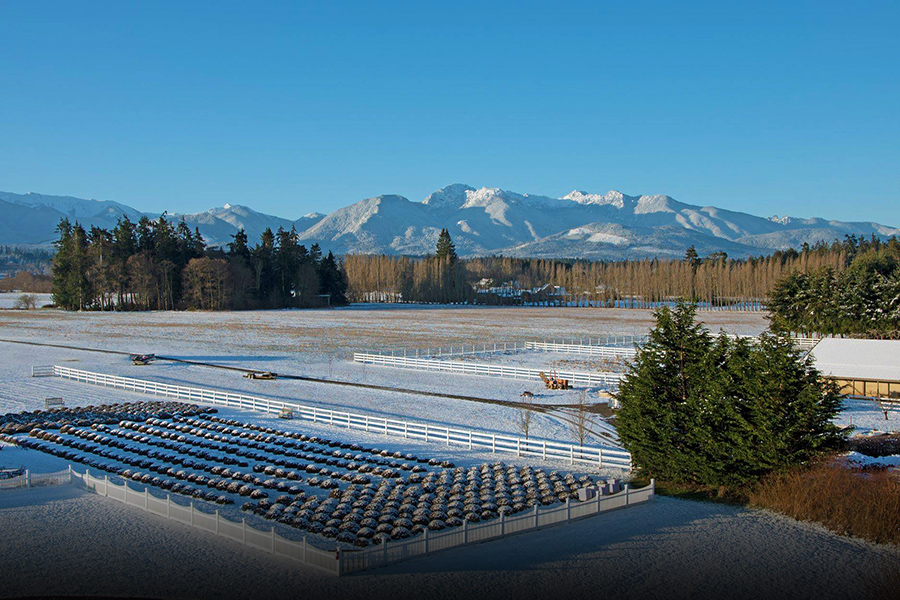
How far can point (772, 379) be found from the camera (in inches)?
850

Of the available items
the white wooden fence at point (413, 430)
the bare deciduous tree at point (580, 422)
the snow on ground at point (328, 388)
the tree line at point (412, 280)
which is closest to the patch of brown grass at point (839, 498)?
the white wooden fence at point (413, 430)

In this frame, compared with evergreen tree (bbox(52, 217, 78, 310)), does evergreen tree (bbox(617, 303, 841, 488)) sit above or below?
below

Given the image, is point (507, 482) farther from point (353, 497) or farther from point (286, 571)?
point (286, 571)

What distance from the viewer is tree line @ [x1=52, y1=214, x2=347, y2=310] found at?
127 metres

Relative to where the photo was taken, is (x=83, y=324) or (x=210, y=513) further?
(x=83, y=324)

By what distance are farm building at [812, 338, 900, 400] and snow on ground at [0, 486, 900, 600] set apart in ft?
81.8

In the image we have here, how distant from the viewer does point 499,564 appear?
16391 millimetres

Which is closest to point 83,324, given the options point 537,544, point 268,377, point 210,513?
point 268,377

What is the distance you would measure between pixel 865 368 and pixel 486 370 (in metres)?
24.4

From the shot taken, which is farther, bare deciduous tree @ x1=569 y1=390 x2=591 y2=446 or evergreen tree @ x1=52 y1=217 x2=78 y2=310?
evergreen tree @ x1=52 y1=217 x2=78 y2=310

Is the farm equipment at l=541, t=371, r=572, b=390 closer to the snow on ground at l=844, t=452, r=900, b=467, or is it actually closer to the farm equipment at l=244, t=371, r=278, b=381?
the farm equipment at l=244, t=371, r=278, b=381

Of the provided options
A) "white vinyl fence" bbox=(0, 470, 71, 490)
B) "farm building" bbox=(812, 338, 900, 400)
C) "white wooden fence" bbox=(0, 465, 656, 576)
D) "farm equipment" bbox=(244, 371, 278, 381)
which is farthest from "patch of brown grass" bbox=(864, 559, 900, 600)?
"farm equipment" bbox=(244, 371, 278, 381)

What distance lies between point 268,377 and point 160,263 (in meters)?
93.3

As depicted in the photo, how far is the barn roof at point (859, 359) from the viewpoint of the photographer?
41.1m
